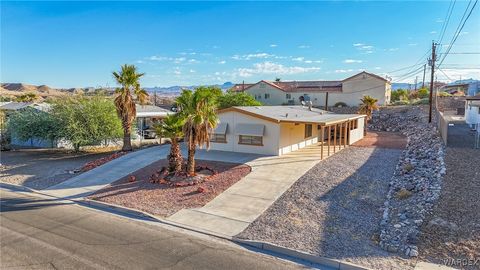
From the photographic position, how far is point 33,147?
3078 cm

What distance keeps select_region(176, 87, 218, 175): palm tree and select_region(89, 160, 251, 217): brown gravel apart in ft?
7.27

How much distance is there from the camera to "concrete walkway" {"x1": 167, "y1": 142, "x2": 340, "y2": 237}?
11.5 metres

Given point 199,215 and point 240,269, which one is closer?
point 240,269

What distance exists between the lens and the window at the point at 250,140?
72.4 feet

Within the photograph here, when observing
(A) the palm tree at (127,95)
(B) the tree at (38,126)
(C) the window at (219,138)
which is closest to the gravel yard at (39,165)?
(B) the tree at (38,126)

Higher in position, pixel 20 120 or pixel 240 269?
pixel 20 120

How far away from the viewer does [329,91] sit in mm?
58344

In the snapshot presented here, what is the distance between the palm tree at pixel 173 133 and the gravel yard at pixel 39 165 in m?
6.32

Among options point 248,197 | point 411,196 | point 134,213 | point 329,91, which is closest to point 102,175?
point 134,213

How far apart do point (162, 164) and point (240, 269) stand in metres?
12.5

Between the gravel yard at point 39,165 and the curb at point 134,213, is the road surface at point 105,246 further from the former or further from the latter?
the gravel yard at point 39,165

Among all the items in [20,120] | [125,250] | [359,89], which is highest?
[359,89]

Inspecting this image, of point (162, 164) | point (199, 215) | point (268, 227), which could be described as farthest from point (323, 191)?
point (162, 164)

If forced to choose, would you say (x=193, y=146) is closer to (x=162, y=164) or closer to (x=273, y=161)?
(x=162, y=164)
